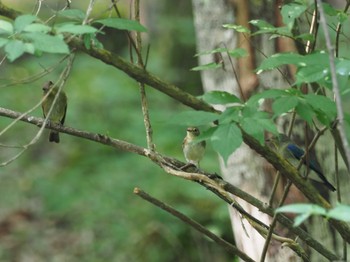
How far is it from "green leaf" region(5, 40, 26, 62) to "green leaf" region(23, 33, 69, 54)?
34 mm

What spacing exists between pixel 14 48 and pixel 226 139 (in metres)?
0.60

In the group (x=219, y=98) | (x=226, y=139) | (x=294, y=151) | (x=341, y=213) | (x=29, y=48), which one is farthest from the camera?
(x=294, y=151)

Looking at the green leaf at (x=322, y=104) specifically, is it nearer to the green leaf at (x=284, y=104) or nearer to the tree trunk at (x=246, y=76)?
the green leaf at (x=284, y=104)

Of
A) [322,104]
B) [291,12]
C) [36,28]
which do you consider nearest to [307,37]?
[291,12]

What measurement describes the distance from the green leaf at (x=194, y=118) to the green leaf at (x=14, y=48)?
18.9 inches

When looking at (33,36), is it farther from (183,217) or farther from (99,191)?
(99,191)

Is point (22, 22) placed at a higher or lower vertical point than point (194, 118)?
higher

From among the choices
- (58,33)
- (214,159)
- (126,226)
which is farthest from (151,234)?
(58,33)

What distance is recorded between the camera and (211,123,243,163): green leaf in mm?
1903

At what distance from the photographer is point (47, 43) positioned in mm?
1777

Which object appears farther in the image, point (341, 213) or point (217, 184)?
point (217, 184)

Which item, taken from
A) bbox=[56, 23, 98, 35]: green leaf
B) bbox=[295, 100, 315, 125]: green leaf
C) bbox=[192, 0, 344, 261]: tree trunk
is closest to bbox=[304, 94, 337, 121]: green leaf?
bbox=[295, 100, 315, 125]: green leaf

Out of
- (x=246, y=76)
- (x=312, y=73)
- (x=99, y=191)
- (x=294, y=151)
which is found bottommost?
(x=99, y=191)

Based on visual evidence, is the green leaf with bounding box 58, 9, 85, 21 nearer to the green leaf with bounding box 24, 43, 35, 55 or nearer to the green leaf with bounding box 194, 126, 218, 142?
the green leaf with bounding box 24, 43, 35, 55
